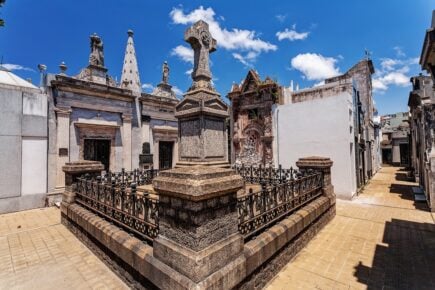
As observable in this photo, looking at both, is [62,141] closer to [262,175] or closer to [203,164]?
[203,164]

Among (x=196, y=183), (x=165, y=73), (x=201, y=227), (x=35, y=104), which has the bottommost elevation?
(x=201, y=227)

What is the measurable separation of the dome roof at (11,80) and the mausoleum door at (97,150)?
3442 mm

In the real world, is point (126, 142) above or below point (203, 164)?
above

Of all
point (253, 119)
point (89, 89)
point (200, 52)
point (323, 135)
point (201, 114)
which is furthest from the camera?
point (253, 119)

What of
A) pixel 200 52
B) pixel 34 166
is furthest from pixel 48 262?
pixel 34 166

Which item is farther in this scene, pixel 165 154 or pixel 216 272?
pixel 165 154

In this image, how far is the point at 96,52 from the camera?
1346cm

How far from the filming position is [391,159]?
3328cm

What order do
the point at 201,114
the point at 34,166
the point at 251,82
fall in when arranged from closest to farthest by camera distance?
the point at 201,114
the point at 34,166
the point at 251,82

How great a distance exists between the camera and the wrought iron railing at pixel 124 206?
3832 mm

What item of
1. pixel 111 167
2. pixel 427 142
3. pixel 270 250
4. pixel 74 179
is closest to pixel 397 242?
pixel 270 250

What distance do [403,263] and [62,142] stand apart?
13065 mm

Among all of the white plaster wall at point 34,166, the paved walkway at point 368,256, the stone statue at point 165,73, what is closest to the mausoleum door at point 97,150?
the white plaster wall at point 34,166

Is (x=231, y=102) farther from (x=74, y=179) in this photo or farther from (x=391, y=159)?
(x=391, y=159)
